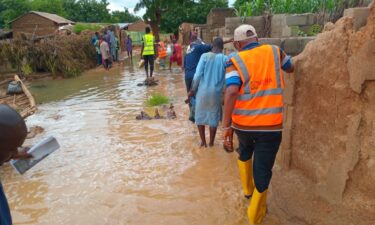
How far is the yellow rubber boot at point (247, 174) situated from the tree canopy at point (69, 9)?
160 ft

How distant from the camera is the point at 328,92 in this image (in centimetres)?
314

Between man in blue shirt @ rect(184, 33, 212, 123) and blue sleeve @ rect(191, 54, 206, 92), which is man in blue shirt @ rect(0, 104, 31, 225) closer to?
blue sleeve @ rect(191, 54, 206, 92)

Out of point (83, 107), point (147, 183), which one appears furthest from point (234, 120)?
point (83, 107)

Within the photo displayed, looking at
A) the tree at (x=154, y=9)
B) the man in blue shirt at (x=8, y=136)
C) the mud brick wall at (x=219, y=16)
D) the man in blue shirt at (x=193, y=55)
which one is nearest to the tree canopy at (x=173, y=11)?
the tree at (x=154, y=9)

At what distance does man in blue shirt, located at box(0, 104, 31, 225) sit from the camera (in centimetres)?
153

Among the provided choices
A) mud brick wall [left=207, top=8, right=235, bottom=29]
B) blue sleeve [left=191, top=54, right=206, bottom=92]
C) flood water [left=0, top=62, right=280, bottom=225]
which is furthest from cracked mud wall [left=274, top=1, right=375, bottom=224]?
mud brick wall [left=207, top=8, right=235, bottom=29]

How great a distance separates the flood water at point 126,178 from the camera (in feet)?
12.4

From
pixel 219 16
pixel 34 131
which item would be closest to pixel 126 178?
pixel 34 131

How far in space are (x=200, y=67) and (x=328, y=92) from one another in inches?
89.2

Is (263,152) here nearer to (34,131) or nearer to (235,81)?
(235,81)

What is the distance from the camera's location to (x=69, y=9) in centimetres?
5969

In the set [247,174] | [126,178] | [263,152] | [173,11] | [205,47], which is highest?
[173,11]

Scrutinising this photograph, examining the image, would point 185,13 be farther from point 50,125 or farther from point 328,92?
point 328,92

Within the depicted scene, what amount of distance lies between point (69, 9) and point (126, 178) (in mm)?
60705
